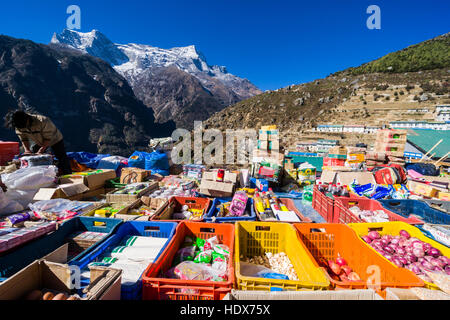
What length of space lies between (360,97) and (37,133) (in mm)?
36452

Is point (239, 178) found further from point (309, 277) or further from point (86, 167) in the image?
point (86, 167)

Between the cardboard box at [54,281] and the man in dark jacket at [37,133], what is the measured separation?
4406 millimetres

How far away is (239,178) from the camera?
5289 mm

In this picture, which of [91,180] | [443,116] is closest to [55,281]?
[91,180]

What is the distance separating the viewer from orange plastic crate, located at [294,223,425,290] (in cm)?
155

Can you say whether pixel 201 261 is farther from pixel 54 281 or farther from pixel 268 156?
pixel 268 156

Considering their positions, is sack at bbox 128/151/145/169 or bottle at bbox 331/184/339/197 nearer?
bottle at bbox 331/184/339/197

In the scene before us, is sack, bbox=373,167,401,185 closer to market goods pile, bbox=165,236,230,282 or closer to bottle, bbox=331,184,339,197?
bottle, bbox=331,184,339,197

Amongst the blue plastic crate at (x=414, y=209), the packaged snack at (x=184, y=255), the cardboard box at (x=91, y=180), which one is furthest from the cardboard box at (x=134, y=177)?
the blue plastic crate at (x=414, y=209)

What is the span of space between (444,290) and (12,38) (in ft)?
290

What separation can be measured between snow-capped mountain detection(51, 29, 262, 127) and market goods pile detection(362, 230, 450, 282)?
120 meters

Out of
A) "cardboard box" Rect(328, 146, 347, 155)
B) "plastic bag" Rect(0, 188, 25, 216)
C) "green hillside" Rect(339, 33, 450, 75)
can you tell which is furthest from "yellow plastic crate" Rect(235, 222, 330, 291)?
"green hillside" Rect(339, 33, 450, 75)

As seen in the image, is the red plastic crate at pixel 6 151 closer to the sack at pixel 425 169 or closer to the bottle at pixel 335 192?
the bottle at pixel 335 192

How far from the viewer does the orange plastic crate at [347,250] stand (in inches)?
61.2
